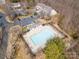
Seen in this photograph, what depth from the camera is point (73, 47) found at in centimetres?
224

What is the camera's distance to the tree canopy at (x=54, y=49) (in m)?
2.09

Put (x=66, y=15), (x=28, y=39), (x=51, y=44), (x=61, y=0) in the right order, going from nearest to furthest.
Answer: (x=51, y=44) < (x=28, y=39) < (x=66, y=15) < (x=61, y=0)

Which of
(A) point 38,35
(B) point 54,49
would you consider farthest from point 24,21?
(B) point 54,49

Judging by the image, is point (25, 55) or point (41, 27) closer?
point (25, 55)

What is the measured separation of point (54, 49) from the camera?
210 centimetres

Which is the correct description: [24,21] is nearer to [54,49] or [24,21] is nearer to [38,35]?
[38,35]

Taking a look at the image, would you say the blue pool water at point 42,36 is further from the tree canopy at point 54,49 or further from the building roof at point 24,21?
the building roof at point 24,21

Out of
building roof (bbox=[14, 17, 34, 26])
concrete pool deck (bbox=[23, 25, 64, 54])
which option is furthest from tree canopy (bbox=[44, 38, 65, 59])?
building roof (bbox=[14, 17, 34, 26])

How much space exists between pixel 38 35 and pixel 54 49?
0.35 m

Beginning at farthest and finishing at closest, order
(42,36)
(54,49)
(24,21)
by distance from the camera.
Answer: (24,21) < (42,36) < (54,49)

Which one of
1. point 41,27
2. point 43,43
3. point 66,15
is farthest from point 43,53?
point 66,15

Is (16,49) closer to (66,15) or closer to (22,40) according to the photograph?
(22,40)

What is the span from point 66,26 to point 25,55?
2.42ft

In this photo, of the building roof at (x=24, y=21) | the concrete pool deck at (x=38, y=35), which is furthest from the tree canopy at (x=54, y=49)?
the building roof at (x=24, y=21)
